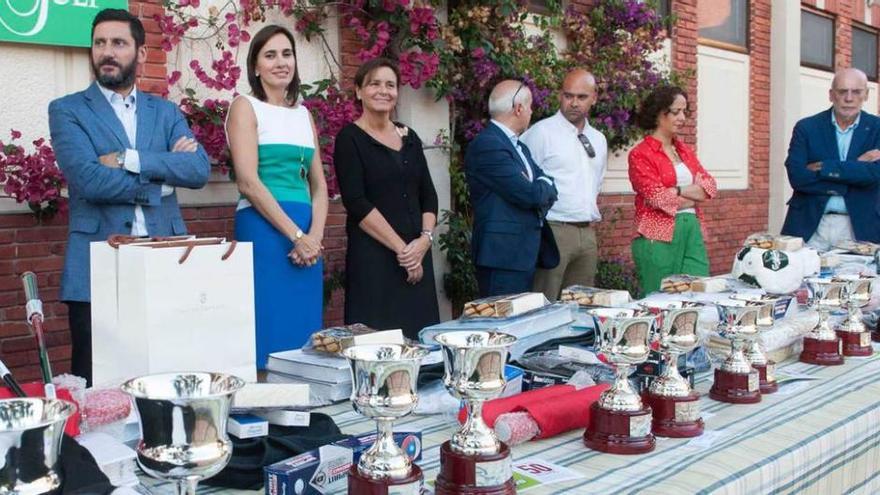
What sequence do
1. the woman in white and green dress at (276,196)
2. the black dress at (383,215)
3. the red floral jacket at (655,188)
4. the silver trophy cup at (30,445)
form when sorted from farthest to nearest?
the red floral jacket at (655,188) → the black dress at (383,215) → the woman in white and green dress at (276,196) → the silver trophy cup at (30,445)

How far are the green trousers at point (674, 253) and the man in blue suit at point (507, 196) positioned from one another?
526mm

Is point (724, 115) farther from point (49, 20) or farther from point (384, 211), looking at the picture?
point (49, 20)

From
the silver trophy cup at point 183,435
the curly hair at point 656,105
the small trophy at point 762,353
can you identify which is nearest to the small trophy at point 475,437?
the silver trophy cup at point 183,435

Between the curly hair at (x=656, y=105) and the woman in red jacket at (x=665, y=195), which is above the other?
the curly hair at (x=656, y=105)

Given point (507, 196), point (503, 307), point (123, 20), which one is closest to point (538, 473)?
point (503, 307)

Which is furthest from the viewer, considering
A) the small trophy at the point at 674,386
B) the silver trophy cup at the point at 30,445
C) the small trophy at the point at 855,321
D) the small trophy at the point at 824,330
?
the small trophy at the point at 855,321

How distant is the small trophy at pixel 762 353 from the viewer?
6.66 feet

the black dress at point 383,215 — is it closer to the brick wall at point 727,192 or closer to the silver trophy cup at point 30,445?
the silver trophy cup at point 30,445

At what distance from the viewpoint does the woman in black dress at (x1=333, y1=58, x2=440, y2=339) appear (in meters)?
3.76

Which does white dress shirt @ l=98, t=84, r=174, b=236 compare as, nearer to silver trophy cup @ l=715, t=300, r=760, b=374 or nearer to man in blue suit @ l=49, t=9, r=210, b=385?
man in blue suit @ l=49, t=9, r=210, b=385

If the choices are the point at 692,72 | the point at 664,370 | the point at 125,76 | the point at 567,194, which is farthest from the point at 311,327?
the point at 692,72

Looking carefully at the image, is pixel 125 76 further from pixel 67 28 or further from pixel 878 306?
pixel 878 306

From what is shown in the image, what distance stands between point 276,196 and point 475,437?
220cm

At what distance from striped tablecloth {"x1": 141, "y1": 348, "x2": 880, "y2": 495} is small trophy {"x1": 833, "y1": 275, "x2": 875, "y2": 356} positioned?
31 cm
